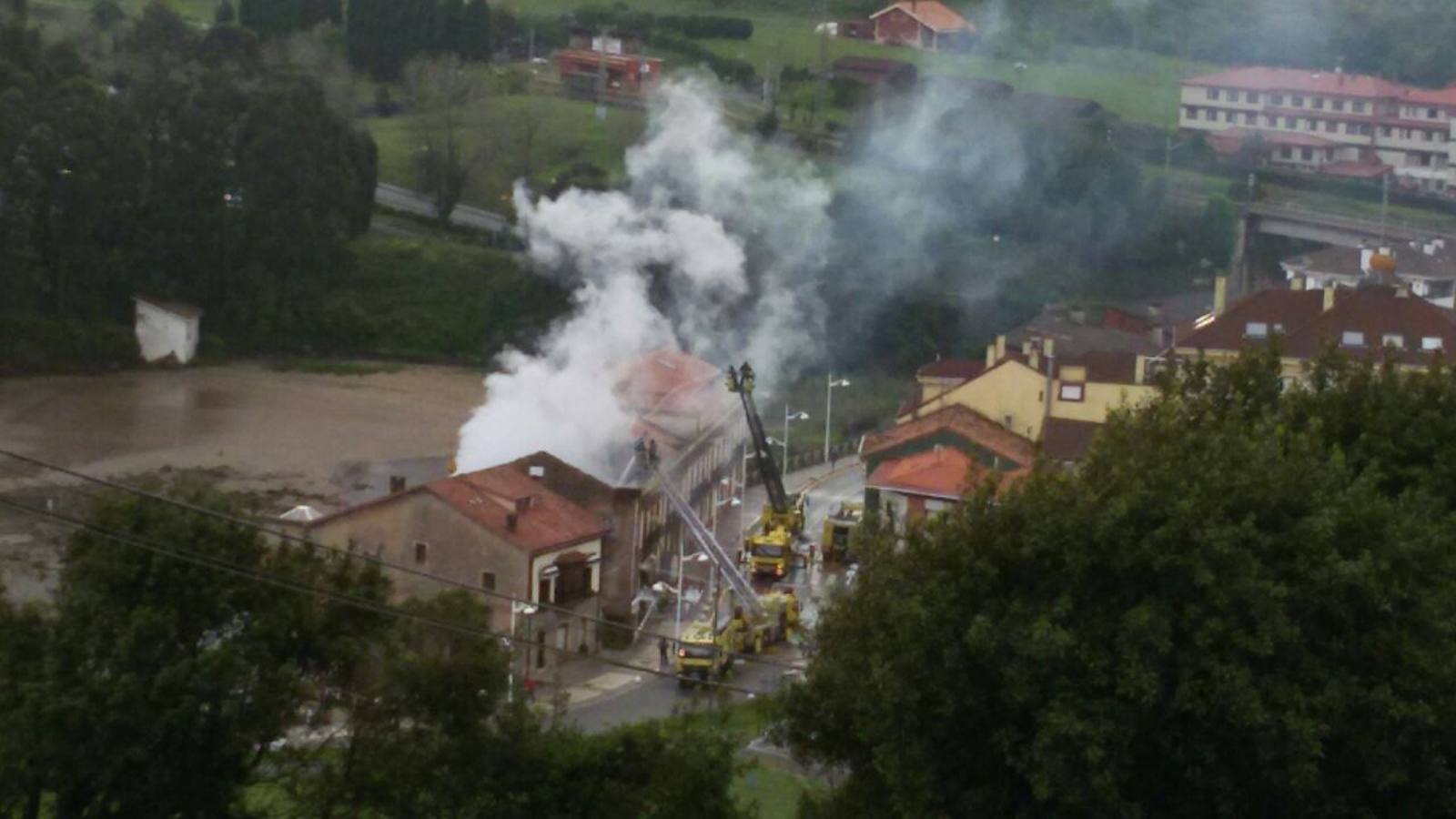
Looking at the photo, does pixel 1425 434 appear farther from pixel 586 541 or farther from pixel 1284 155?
pixel 1284 155

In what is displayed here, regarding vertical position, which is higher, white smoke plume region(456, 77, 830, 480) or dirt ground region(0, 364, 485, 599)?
white smoke plume region(456, 77, 830, 480)

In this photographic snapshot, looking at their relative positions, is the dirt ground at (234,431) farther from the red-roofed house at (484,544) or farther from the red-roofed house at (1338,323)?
the red-roofed house at (1338,323)

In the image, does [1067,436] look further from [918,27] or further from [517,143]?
[918,27]

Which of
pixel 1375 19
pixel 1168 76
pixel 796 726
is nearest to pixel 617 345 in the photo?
pixel 796 726

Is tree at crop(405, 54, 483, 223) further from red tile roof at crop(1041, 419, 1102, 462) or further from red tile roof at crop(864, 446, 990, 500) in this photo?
red tile roof at crop(864, 446, 990, 500)

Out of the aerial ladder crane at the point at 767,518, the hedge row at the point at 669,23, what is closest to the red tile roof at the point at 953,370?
the aerial ladder crane at the point at 767,518

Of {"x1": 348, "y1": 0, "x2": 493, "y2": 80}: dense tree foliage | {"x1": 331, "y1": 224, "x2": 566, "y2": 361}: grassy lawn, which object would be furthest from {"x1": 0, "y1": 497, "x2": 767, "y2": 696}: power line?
{"x1": 348, "y1": 0, "x2": 493, "y2": 80}: dense tree foliage

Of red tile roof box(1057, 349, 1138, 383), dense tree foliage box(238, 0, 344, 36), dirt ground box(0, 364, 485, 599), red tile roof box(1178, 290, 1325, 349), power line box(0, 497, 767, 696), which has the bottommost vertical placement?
dirt ground box(0, 364, 485, 599)
